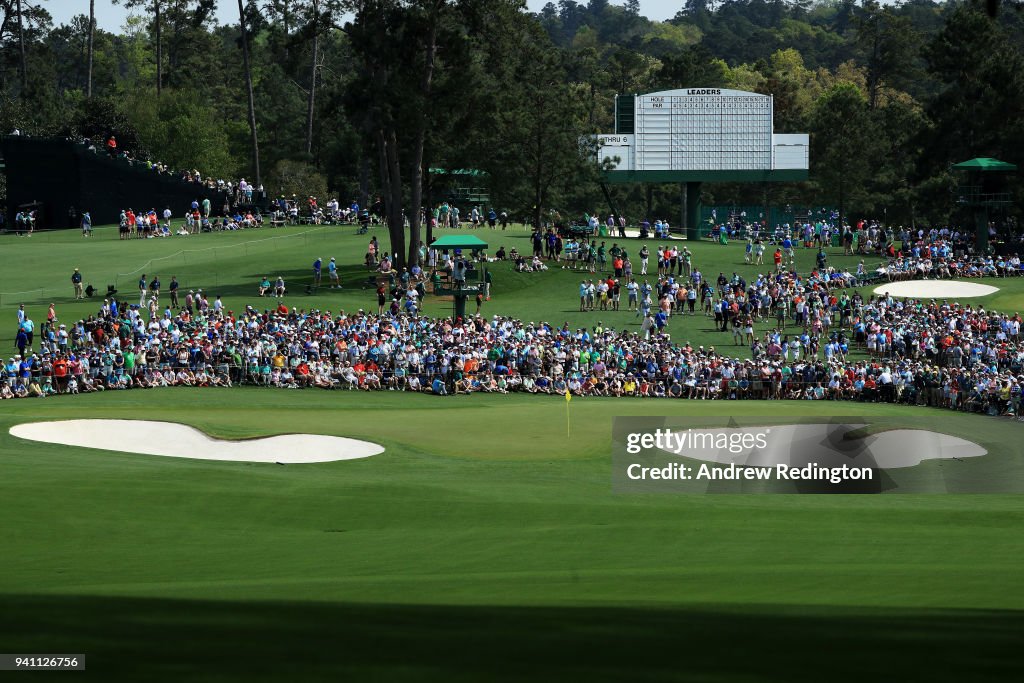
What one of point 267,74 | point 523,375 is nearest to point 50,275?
point 523,375

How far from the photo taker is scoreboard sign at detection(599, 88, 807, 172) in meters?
77.5

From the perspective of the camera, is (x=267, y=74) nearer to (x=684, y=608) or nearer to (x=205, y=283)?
(x=205, y=283)

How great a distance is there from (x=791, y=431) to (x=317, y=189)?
2869 inches

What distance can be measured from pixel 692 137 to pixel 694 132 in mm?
327

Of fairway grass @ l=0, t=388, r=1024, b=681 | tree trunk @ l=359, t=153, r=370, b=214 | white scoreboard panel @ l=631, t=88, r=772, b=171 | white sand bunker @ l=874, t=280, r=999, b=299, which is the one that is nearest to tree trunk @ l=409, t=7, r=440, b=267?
white sand bunker @ l=874, t=280, r=999, b=299

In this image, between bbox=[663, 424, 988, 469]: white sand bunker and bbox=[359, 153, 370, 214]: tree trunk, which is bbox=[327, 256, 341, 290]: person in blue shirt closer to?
bbox=[359, 153, 370, 214]: tree trunk

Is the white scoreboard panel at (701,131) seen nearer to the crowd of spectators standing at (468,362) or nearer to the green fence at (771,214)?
the green fence at (771,214)

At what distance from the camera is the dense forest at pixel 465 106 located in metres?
57.9

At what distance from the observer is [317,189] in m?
94.8

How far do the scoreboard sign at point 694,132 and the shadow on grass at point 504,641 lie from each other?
6843 cm

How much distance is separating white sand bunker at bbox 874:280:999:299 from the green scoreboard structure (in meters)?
23.0

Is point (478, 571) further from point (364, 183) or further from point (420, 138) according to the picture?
point (364, 183)

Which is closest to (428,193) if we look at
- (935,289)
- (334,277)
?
(334,277)

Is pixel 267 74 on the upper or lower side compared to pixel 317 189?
upper
